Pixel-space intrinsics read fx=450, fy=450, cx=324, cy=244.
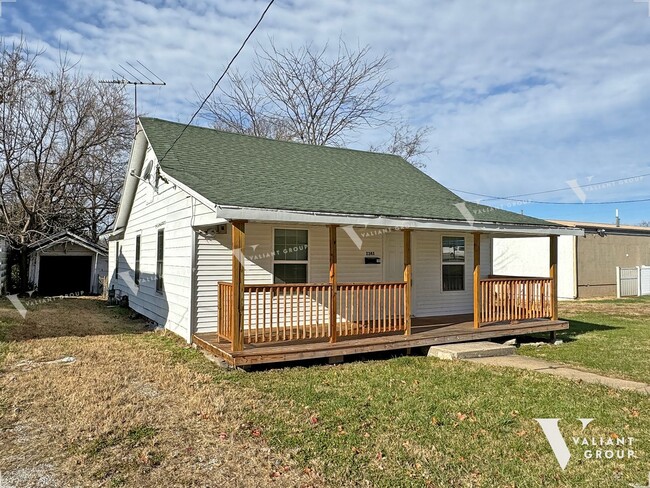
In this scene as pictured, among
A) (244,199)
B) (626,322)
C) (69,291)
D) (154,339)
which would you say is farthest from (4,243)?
(626,322)

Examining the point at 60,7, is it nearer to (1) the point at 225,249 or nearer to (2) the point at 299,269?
(1) the point at 225,249

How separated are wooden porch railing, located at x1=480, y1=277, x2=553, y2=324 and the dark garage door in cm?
1800

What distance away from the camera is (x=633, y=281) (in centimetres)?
2220

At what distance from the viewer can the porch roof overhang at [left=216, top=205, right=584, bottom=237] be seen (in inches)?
249

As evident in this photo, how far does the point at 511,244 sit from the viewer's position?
23375 millimetres

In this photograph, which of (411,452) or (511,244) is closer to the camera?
(411,452)

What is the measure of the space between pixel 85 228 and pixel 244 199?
22.5 meters

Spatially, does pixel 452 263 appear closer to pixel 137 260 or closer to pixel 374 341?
pixel 374 341

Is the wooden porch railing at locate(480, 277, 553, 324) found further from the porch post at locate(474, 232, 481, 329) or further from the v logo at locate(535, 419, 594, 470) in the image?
the v logo at locate(535, 419, 594, 470)

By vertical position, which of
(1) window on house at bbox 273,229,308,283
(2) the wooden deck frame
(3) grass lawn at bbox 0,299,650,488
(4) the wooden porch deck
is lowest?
(3) grass lawn at bbox 0,299,650,488

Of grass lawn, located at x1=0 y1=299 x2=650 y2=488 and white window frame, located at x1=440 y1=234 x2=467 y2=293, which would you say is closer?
grass lawn, located at x1=0 y1=299 x2=650 y2=488

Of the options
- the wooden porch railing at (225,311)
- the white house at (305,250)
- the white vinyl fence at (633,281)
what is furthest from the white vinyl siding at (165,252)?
the white vinyl fence at (633,281)

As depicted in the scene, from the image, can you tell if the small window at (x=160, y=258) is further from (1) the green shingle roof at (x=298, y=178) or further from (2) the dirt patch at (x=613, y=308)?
(2) the dirt patch at (x=613, y=308)

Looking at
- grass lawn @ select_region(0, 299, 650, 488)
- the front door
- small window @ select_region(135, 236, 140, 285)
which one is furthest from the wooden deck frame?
small window @ select_region(135, 236, 140, 285)
